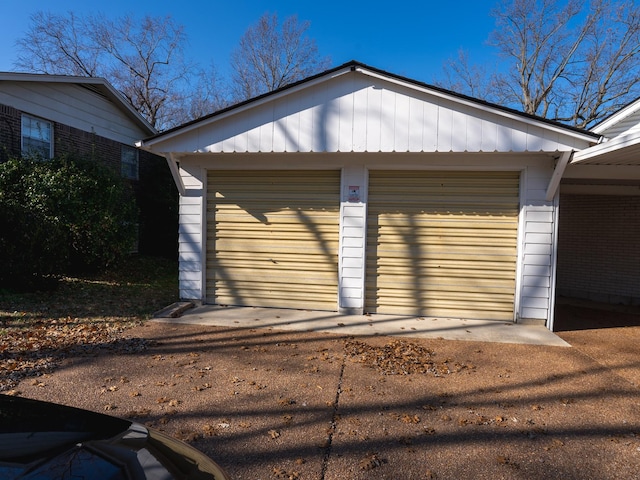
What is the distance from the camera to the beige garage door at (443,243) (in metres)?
7.15

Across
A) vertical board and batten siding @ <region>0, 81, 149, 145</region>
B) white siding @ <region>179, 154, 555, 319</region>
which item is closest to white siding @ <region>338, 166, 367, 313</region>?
white siding @ <region>179, 154, 555, 319</region>

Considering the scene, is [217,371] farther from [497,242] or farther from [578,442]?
[497,242]

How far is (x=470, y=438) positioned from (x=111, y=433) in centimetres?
267

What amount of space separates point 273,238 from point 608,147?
5402 mm

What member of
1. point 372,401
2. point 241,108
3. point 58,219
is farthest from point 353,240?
point 58,219

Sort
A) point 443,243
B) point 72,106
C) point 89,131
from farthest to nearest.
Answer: point 89,131 → point 72,106 → point 443,243

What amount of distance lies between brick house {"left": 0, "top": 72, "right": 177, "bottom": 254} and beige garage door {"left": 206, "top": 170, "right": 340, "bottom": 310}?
5346 millimetres

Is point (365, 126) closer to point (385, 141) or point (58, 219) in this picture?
point (385, 141)

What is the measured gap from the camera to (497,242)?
7.16 m

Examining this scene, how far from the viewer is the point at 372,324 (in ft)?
22.5

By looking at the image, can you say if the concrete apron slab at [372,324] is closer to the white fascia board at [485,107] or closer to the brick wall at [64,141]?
the white fascia board at [485,107]

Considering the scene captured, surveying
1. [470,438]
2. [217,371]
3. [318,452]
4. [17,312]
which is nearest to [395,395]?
[470,438]

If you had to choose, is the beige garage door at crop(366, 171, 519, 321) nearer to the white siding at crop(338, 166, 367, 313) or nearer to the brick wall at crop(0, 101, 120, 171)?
the white siding at crop(338, 166, 367, 313)

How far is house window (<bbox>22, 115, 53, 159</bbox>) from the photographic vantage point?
10297mm
